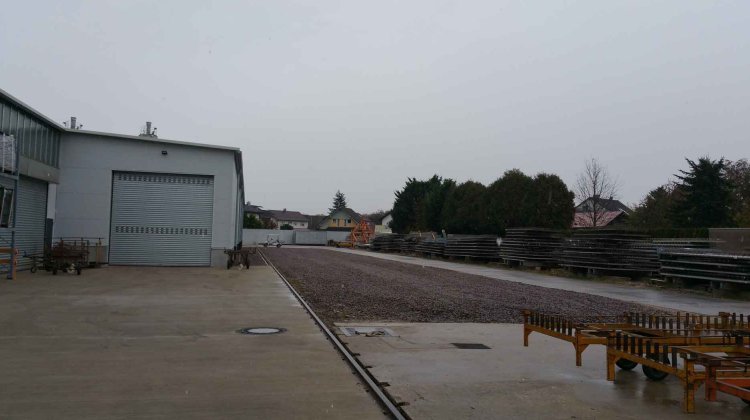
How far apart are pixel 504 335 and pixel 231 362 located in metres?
4.91

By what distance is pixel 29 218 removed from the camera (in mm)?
21828

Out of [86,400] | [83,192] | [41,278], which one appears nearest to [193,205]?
[83,192]

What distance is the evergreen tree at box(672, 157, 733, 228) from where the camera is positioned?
1580 inches

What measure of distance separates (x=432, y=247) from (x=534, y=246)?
16.3 m

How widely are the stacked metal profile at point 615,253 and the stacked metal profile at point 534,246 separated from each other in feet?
7.80

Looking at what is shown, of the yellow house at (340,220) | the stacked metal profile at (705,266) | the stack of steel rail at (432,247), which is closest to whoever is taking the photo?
the stacked metal profile at (705,266)

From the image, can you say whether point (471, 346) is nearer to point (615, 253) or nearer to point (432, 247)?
point (615, 253)

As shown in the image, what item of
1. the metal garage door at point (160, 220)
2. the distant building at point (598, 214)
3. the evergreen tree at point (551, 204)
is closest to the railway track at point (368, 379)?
the metal garage door at point (160, 220)

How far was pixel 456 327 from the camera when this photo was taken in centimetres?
1066

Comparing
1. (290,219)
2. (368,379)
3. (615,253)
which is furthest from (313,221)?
(368,379)

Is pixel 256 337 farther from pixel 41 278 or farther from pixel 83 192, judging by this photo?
pixel 83 192

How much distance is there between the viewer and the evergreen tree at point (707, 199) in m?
40.1

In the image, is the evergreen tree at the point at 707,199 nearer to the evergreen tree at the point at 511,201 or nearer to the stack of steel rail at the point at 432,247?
the evergreen tree at the point at 511,201

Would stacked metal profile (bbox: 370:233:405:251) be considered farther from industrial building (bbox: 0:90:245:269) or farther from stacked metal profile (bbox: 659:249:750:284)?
stacked metal profile (bbox: 659:249:750:284)
